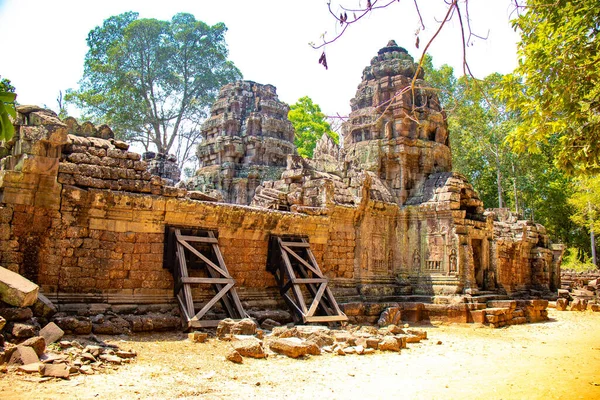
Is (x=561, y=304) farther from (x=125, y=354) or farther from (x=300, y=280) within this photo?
(x=125, y=354)

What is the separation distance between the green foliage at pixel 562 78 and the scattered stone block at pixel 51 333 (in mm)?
7037

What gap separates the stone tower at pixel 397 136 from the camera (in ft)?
46.8

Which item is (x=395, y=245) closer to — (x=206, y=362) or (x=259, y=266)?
(x=259, y=266)

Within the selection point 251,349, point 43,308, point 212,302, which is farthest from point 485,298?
point 43,308

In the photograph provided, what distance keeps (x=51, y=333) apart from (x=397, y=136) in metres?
10.5

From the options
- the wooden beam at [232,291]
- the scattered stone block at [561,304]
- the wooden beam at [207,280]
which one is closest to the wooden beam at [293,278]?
the wooden beam at [232,291]

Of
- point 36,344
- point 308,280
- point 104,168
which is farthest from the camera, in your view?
point 308,280

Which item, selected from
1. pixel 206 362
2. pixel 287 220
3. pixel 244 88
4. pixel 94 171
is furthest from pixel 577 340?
pixel 244 88

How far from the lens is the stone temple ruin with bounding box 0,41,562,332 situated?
7453 millimetres

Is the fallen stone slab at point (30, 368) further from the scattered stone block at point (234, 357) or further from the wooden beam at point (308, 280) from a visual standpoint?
the wooden beam at point (308, 280)

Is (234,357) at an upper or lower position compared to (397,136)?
lower

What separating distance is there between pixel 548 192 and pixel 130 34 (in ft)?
93.7

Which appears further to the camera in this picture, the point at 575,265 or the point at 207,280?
the point at 575,265

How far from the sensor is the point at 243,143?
23094mm
